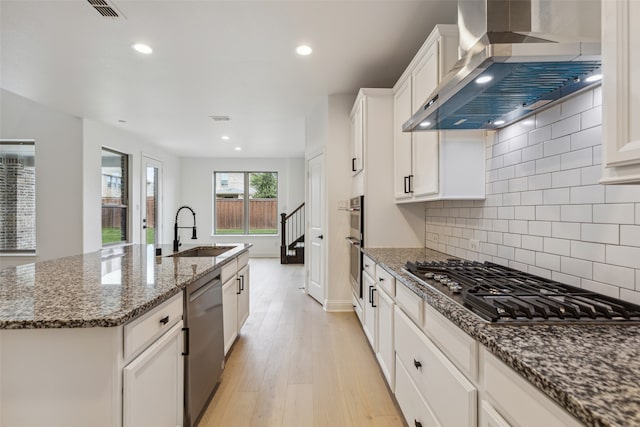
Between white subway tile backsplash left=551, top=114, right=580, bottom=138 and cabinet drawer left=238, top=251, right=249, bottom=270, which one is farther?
cabinet drawer left=238, top=251, right=249, bottom=270

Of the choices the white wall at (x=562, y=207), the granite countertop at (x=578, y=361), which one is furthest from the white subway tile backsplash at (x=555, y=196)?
the granite countertop at (x=578, y=361)

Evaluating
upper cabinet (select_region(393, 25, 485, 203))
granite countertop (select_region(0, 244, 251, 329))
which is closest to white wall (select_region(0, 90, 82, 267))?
granite countertop (select_region(0, 244, 251, 329))

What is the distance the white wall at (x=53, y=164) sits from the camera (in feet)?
15.4

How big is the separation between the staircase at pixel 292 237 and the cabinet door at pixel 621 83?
6816mm

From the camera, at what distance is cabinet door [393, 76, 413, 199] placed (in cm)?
254

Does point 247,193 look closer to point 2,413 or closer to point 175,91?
point 175,91

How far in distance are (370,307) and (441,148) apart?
138 cm

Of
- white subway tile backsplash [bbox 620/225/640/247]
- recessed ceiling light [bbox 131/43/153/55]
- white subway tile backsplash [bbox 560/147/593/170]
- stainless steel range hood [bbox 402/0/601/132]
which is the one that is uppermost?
recessed ceiling light [bbox 131/43/153/55]

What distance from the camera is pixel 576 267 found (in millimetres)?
1341

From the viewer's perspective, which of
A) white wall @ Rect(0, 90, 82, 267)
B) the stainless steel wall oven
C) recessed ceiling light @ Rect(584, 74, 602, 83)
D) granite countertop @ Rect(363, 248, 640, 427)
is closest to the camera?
granite countertop @ Rect(363, 248, 640, 427)

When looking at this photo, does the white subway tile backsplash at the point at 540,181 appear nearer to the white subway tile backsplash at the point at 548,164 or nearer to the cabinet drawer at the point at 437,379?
the white subway tile backsplash at the point at 548,164

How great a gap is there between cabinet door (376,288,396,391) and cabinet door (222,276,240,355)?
1.16 m

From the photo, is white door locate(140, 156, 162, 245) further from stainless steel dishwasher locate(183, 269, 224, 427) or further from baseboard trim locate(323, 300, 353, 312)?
stainless steel dishwasher locate(183, 269, 224, 427)

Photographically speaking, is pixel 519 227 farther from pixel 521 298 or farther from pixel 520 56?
pixel 520 56
